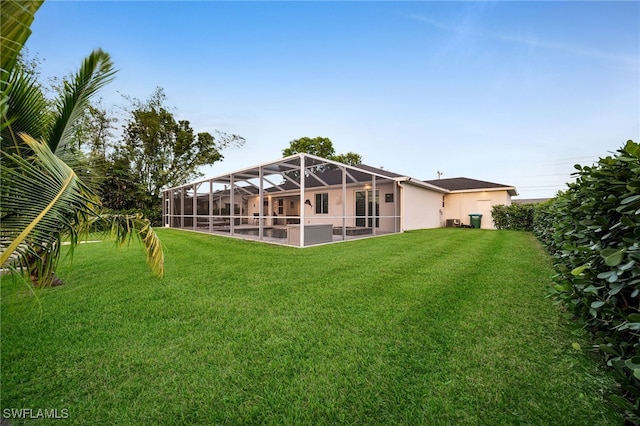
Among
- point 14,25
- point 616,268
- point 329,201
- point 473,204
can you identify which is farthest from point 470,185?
point 14,25

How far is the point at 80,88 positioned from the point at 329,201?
13809mm

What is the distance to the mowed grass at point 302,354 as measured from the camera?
182 cm

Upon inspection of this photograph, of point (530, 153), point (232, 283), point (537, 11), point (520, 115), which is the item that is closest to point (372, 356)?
point (232, 283)

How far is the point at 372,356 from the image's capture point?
8.07 feet

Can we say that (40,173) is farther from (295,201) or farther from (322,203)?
(295,201)

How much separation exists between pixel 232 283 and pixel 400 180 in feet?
37.4

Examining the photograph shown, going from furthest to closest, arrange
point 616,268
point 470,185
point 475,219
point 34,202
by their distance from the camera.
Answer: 1. point 470,185
2. point 475,219
3. point 34,202
4. point 616,268

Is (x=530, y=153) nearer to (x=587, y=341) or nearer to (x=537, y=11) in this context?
(x=537, y=11)

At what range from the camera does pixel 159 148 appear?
78.0 feet

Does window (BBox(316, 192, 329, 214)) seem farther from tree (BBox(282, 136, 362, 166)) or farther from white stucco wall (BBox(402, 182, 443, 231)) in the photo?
tree (BBox(282, 136, 362, 166))

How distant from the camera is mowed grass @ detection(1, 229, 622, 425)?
71.7 inches

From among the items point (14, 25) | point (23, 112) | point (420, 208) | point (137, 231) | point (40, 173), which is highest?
point (23, 112)

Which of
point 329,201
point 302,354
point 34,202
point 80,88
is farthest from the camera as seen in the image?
point 329,201

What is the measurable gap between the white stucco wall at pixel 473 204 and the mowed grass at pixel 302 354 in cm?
1578
